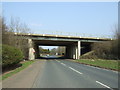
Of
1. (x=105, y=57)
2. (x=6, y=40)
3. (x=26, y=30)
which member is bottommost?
(x=105, y=57)

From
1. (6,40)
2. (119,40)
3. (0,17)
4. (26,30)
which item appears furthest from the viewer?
(119,40)

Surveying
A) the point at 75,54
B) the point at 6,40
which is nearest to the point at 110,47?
the point at 75,54

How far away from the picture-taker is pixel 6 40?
25.4 m

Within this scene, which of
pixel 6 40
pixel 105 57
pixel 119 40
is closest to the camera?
pixel 6 40

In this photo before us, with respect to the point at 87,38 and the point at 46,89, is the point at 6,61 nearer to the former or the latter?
the point at 46,89

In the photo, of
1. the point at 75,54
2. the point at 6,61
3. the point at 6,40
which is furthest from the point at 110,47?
the point at 6,61

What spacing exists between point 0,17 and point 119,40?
3325 centimetres

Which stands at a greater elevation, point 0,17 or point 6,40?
point 0,17

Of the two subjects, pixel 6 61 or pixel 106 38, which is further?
pixel 106 38

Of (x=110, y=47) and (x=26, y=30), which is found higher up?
(x=26, y=30)

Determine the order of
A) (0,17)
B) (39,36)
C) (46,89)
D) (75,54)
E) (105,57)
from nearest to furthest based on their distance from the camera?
1. (46,89)
2. (0,17)
3. (39,36)
4. (105,57)
5. (75,54)

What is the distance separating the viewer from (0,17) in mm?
23047

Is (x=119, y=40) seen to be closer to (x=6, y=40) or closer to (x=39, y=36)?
(x=39, y=36)

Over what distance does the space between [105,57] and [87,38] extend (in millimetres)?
8551
